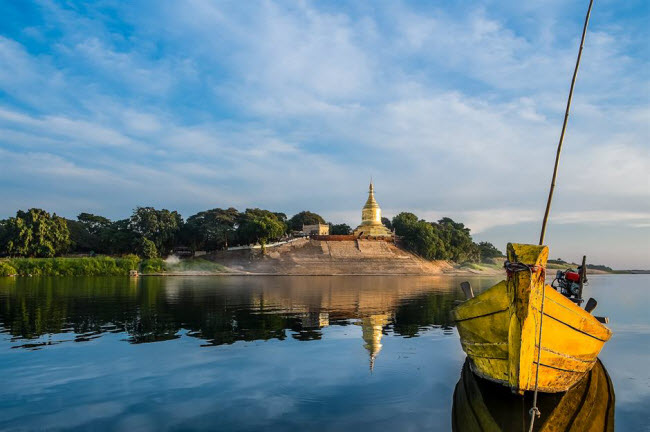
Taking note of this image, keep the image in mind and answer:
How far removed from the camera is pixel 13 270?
60.4m

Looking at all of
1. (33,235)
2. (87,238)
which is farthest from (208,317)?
(87,238)

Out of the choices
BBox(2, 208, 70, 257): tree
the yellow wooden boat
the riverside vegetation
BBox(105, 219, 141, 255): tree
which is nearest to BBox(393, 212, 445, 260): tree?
the riverside vegetation

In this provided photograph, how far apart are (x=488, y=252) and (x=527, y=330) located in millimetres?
124406

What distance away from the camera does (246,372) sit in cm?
1247

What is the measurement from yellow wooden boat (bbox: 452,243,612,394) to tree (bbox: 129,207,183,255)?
7837 centimetres

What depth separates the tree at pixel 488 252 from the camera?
126113mm

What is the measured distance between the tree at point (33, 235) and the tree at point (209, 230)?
21154 millimetres

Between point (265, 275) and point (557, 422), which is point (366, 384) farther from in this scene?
point (265, 275)

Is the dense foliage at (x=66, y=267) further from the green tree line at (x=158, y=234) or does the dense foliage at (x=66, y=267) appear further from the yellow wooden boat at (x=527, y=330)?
the yellow wooden boat at (x=527, y=330)

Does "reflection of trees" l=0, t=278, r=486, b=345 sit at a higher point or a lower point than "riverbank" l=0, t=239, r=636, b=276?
lower

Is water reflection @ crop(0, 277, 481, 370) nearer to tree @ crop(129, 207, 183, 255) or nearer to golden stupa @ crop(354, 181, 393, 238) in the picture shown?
tree @ crop(129, 207, 183, 255)

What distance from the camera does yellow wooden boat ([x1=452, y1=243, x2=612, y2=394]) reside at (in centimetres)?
962

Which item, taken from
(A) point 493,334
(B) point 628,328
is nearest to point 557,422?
(A) point 493,334

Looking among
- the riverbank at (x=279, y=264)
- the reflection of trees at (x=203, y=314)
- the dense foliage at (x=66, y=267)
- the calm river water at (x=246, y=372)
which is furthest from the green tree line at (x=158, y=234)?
the calm river water at (x=246, y=372)
